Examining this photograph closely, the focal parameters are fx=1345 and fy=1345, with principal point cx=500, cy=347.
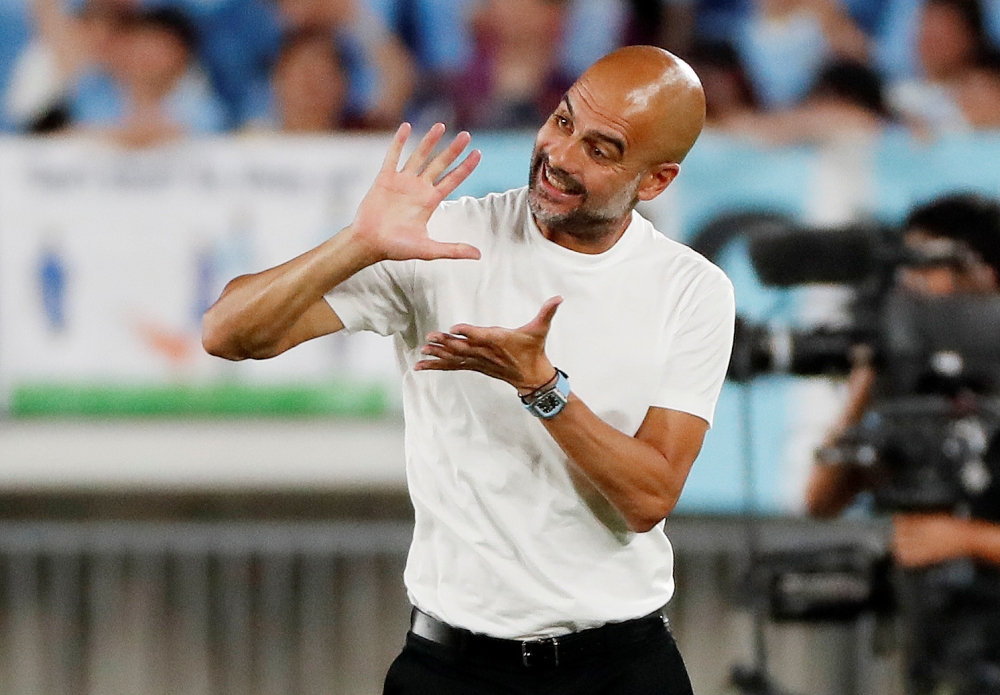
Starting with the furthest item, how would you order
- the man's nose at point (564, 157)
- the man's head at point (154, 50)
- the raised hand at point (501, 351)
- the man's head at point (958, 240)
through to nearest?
the man's head at point (154, 50) → the man's head at point (958, 240) → the man's nose at point (564, 157) → the raised hand at point (501, 351)

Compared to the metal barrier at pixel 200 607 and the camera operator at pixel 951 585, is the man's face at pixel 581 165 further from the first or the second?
the metal barrier at pixel 200 607

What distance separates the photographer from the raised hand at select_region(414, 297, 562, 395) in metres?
1.83

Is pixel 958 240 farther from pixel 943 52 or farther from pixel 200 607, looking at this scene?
pixel 200 607

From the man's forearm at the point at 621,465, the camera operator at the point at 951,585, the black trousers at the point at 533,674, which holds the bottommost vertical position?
the camera operator at the point at 951,585

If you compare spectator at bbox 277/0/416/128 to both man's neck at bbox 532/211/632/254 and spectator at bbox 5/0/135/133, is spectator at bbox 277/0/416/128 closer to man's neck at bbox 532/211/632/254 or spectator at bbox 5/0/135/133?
spectator at bbox 5/0/135/133

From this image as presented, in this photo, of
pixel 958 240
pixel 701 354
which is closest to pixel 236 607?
pixel 958 240

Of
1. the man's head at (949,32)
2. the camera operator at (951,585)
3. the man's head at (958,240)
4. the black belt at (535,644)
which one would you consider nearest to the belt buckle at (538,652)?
the black belt at (535,644)

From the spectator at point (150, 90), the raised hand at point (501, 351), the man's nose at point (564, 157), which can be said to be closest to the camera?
the raised hand at point (501, 351)

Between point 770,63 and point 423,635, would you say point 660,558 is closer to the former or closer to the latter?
point 423,635

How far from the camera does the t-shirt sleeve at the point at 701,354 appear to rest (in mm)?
2137

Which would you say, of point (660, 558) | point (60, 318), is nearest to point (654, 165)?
point (660, 558)

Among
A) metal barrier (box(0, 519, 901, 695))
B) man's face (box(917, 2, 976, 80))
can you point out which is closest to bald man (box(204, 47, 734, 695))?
metal barrier (box(0, 519, 901, 695))

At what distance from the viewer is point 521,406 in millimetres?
2107

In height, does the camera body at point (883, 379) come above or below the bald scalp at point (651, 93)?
below
